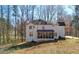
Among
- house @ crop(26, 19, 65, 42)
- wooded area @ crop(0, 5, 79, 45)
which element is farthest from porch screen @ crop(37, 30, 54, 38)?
wooded area @ crop(0, 5, 79, 45)

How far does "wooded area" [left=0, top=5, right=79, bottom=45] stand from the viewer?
463cm

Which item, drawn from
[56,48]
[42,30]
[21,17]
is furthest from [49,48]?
[21,17]

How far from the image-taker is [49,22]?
464cm

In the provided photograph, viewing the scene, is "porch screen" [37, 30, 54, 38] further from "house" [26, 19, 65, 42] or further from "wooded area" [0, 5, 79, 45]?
"wooded area" [0, 5, 79, 45]

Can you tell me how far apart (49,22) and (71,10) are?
0.24m

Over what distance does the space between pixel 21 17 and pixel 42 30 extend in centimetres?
23

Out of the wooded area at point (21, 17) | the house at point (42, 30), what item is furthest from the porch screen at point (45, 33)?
the wooded area at point (21, 17)

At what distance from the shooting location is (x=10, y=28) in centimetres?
464

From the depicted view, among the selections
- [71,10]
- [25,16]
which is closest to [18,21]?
[25,16]

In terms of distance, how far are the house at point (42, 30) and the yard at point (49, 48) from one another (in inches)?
2.4

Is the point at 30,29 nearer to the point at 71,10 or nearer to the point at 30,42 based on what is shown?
the point at 30,42

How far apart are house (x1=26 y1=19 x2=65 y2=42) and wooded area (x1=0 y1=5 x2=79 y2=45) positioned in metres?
0.04

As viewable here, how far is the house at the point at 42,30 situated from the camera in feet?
15.2
